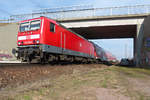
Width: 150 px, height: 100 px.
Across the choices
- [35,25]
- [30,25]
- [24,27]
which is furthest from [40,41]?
[24,27]

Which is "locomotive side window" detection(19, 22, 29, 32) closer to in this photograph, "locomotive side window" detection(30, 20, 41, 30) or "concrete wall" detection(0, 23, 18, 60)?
"locomotive side window" detection(30, 20, 41, 30)

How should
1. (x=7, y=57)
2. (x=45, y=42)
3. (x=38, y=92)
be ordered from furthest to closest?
(x=7, y=57)
(x=45, y=42)
(x=38, y=92)

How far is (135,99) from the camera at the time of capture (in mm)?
3064

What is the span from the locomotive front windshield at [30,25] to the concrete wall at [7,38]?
663 inches

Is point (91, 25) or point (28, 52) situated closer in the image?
point (28, 52)

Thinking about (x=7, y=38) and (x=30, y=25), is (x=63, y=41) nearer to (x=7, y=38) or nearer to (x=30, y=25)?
(x=30, y=25)

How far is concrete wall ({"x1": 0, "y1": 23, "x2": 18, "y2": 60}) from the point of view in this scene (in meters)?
24.9

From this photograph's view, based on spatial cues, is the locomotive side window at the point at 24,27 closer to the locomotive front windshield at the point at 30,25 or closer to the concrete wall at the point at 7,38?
the locomotive front windshield at the point at 30,25

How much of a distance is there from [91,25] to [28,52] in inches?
569

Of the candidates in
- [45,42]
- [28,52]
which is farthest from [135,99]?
[28,52]

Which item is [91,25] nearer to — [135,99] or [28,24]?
[28,24]

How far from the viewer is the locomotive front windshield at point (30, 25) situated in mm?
9058

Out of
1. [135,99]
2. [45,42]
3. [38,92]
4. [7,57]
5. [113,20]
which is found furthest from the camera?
[7,57]

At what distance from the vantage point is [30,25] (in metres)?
9.38
